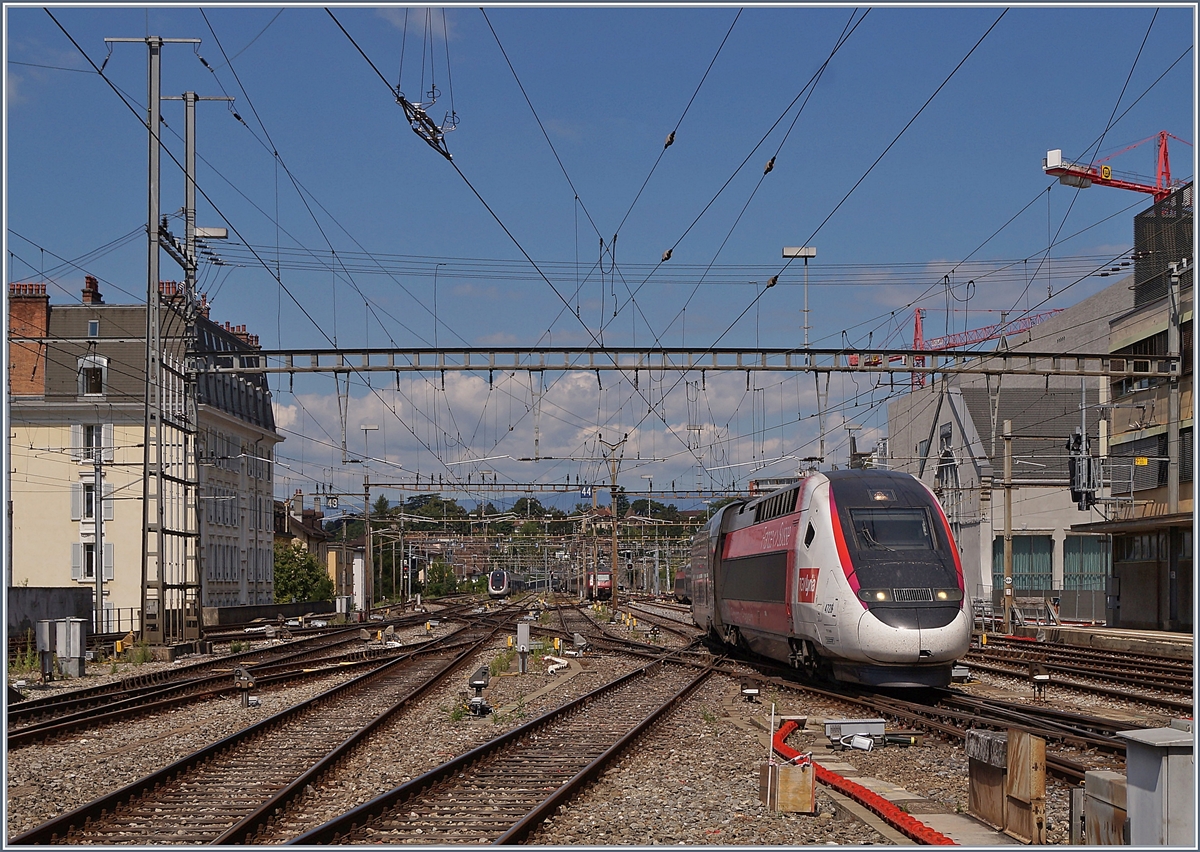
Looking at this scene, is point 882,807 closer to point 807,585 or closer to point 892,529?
point 892,529

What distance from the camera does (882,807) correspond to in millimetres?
9492

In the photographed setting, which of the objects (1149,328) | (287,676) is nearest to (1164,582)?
(1149,328)

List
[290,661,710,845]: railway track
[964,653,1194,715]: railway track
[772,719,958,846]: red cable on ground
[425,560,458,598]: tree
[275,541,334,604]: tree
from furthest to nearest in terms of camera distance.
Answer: [425,560,458,598]: tree < [275,541,334,604]: tree < [964,653,1194,715]: railway track < [290,661,710,845]: railway track < [772,719,958,846]: red cable on ground

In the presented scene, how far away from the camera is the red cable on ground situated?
8.51 m

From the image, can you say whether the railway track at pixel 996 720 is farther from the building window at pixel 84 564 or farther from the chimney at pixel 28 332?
the chimney at pixel 28 332

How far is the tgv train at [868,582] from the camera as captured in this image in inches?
685

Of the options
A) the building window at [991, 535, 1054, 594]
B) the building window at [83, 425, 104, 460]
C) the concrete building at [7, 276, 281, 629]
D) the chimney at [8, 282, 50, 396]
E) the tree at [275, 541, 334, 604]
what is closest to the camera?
the building window at [991, 535, 1054, 594]

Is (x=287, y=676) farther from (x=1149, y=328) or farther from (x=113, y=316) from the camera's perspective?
(x=113, y=316)

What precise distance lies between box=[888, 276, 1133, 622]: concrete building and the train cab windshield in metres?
32.6

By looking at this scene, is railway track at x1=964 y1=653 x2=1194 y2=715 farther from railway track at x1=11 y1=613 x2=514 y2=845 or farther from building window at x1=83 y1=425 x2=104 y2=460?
building window at x1=83 y1=425 x2=104 y2=460

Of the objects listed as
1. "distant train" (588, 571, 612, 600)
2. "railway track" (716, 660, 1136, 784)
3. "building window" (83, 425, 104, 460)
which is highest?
"building window" (83, 425, 104, 460)

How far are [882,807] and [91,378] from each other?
55.2 meters

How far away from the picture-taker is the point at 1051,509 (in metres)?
55.0

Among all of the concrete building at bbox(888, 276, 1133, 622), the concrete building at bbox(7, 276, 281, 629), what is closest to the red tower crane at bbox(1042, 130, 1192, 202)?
the concrete building at bbox(888, 276, 1133, 622)
